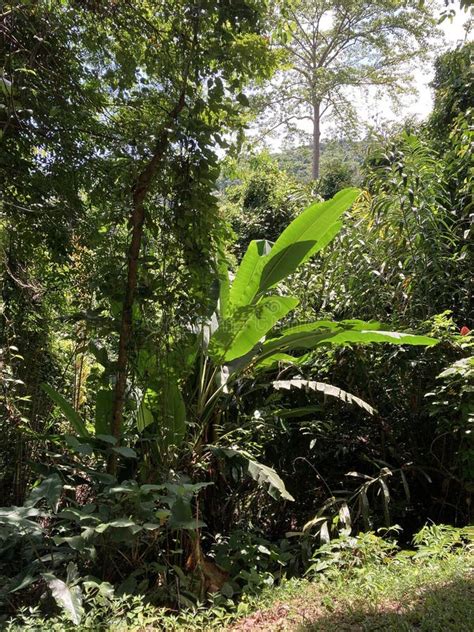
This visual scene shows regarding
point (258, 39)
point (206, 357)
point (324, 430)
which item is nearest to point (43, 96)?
point (258, 39)

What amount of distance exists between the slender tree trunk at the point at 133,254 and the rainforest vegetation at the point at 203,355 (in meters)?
0.01

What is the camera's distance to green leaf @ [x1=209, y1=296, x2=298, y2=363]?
150 inches

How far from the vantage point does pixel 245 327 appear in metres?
3.89

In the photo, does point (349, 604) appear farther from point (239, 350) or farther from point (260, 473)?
point (239, 350)

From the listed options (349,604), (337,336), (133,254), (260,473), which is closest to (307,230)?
(337,336)

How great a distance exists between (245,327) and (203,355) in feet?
1.70

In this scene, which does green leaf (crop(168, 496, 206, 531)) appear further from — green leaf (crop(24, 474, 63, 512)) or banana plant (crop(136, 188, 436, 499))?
banana plant (crop(136, 188, 436, 499))

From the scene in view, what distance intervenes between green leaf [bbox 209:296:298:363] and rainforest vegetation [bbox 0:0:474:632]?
0.02 metres

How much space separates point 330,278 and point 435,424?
1.73 m

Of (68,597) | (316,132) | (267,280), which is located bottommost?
(68,597)

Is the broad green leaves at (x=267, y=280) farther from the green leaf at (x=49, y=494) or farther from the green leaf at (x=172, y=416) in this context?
the green leaf at (x=49, y=494)

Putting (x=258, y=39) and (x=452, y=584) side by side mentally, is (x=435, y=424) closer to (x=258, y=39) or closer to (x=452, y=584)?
(x=452, y=584)

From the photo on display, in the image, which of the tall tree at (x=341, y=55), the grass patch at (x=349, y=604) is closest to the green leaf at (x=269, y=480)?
the grass patch at (x=349, y=604)

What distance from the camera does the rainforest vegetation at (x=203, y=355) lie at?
110 inches
